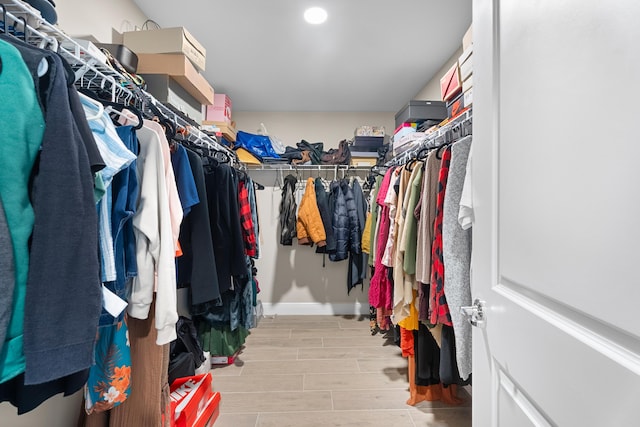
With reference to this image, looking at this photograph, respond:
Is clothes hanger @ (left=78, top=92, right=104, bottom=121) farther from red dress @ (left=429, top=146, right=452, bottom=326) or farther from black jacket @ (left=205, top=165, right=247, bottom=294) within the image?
red dress @ (left=429, top=146, right=452, bottom=326)

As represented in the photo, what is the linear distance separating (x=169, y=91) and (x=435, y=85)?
2230 mm

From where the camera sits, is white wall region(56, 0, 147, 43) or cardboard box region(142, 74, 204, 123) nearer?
white wall region(56, 0, 147, 43)

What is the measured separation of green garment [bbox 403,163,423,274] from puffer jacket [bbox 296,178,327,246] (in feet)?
4.98

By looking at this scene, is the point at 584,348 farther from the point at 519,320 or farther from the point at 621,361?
the point at 519,320

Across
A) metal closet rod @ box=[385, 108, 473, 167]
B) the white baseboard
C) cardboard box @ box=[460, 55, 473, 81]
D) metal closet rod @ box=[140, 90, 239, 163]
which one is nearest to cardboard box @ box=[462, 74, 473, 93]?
cardboard box @ box=[460, 55, 473, 81]

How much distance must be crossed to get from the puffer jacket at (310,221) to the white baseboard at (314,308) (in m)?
0.85

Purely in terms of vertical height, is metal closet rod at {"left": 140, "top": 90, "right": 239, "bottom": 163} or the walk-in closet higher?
metal closet rod at {"left": 140, "top": 90, "right": 239, "bottom": 163}

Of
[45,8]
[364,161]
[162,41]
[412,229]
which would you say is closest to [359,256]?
[364,161]

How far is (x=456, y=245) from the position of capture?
1262 millimetres

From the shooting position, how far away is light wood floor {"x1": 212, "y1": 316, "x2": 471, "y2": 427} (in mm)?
1707

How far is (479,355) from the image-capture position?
849 millimetres

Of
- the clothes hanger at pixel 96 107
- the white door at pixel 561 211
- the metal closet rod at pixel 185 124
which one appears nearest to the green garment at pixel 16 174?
the clothes hanger at pixel 96 107

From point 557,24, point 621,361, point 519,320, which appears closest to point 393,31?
point 557,24

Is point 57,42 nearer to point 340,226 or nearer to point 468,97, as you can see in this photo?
point 468,97
